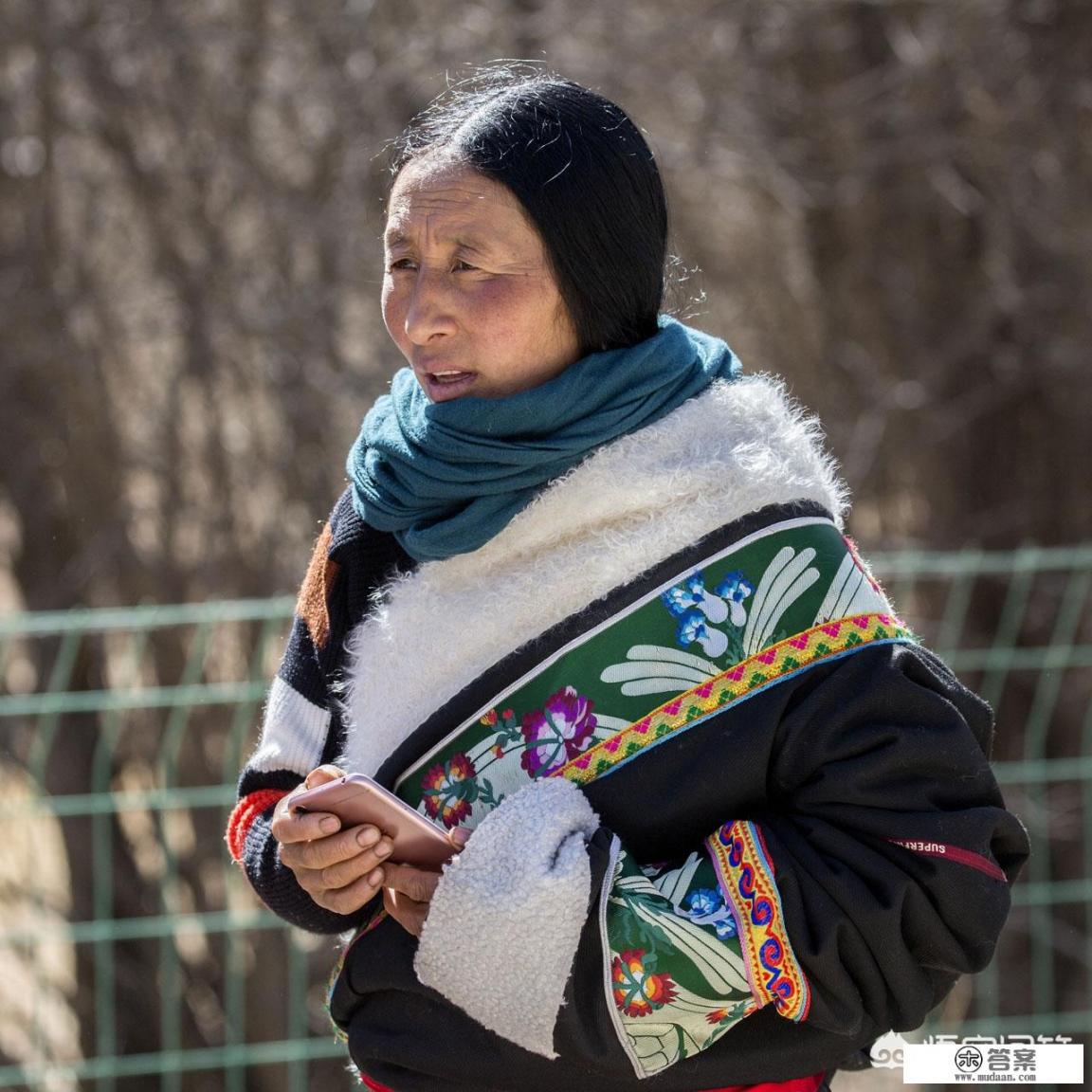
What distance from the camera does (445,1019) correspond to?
1.65 metres

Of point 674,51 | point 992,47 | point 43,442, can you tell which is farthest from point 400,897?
point 992,47

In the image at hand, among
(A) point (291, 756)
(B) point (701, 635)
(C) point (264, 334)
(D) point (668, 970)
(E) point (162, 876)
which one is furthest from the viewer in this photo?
(E) point (162, 876)

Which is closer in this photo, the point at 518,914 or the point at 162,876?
the point at 518,914

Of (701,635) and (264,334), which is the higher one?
(701,635)

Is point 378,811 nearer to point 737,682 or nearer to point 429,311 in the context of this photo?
point 737,682

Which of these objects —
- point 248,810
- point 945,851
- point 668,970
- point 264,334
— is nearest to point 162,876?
point 264,334

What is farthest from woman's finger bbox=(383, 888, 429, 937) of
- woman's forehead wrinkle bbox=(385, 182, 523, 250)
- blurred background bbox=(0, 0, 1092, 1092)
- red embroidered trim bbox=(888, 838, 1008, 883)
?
blurred background bbox=(0, 0, 1092, 1092)

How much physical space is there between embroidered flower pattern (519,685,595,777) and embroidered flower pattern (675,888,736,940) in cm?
20

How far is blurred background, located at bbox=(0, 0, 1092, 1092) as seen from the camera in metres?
5.00

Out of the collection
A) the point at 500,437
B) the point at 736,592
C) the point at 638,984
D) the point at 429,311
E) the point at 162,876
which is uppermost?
the point at 429,311

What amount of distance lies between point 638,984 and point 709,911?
0.33ft

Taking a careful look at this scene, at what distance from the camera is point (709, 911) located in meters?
1.55

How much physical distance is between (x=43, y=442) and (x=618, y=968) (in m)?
4.05

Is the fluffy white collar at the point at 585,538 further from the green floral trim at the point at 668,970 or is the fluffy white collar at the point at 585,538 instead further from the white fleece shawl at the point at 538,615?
the green floral trim at the point at 668,970
